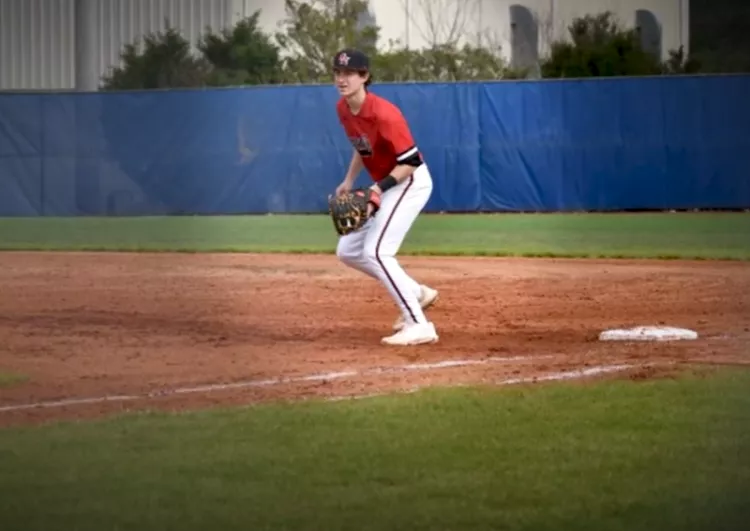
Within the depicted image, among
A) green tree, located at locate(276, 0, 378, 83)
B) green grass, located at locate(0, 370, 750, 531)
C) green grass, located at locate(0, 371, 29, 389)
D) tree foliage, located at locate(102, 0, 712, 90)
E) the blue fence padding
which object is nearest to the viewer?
green grass, located at locate(0, 370, 750, 531)


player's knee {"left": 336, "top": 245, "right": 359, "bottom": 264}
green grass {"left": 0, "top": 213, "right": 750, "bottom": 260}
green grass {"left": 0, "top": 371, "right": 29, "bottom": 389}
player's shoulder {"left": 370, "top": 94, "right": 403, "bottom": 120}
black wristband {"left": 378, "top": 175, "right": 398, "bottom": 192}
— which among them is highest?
player's shoulder {"left": 370, "top": 94, "right": 403, "bottom": 120}

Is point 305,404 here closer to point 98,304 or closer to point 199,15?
point 98,304

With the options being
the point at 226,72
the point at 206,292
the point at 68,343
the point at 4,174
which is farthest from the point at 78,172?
the point at 68,343

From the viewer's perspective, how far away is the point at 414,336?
293 inches

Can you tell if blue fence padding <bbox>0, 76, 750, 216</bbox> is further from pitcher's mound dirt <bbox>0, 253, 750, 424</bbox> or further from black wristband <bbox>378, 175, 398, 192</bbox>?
black wristband <bbox>378, 175, 398, 192</bbox>

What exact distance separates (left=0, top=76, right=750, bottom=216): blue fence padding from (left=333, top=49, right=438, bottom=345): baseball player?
42.8 ft

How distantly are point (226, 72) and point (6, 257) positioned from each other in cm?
823

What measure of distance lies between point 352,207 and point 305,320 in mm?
1400

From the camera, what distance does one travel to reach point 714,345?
290 inches

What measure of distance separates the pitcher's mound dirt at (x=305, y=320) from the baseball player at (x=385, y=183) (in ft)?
0.92

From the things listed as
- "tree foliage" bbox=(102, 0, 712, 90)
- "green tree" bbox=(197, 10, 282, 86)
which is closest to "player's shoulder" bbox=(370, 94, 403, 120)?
"tree foliage" bbox=(102, 0, 712, 90)

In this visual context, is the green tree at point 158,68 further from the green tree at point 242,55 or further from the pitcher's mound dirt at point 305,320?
the pitcher's mound dirt at point 305,320

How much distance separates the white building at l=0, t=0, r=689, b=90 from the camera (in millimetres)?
16464

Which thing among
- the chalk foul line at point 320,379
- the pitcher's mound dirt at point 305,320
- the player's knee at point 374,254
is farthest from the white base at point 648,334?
the player's knee at point 374,254
